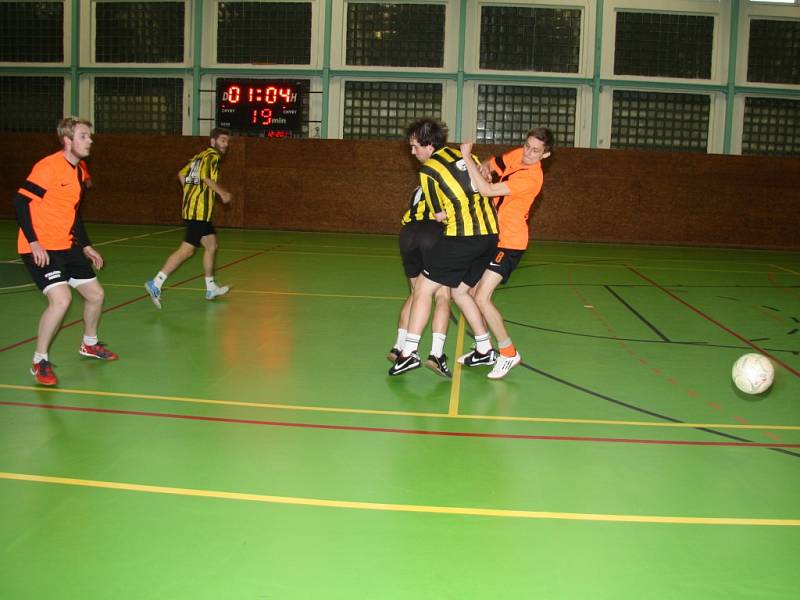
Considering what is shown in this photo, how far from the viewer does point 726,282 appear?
12523 mm

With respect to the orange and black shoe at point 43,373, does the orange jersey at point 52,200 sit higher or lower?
higher

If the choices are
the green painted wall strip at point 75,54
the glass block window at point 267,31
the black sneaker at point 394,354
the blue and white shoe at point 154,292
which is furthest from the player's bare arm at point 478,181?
the green painted wall strip at point 75,54

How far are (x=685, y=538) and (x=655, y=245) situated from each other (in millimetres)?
16523

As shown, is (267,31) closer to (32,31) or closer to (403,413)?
(32,31)

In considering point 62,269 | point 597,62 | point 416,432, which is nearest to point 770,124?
point 597,62

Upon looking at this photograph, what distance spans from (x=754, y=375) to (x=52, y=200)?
193 inches

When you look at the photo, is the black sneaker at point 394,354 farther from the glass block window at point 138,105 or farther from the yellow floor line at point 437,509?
the glass block window at point 138,105

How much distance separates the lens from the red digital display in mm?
18984

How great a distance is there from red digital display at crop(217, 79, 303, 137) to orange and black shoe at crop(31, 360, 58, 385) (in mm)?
13906

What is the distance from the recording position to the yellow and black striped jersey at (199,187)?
359 inches

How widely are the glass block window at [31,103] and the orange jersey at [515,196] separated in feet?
59.3

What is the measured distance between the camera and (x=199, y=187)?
9.20 metres

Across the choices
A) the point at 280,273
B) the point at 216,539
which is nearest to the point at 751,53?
the point at 280,273

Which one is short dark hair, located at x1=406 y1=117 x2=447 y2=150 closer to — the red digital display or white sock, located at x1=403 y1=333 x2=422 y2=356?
white sock, located at x1=403 y1=333 x2=422 y2=356
